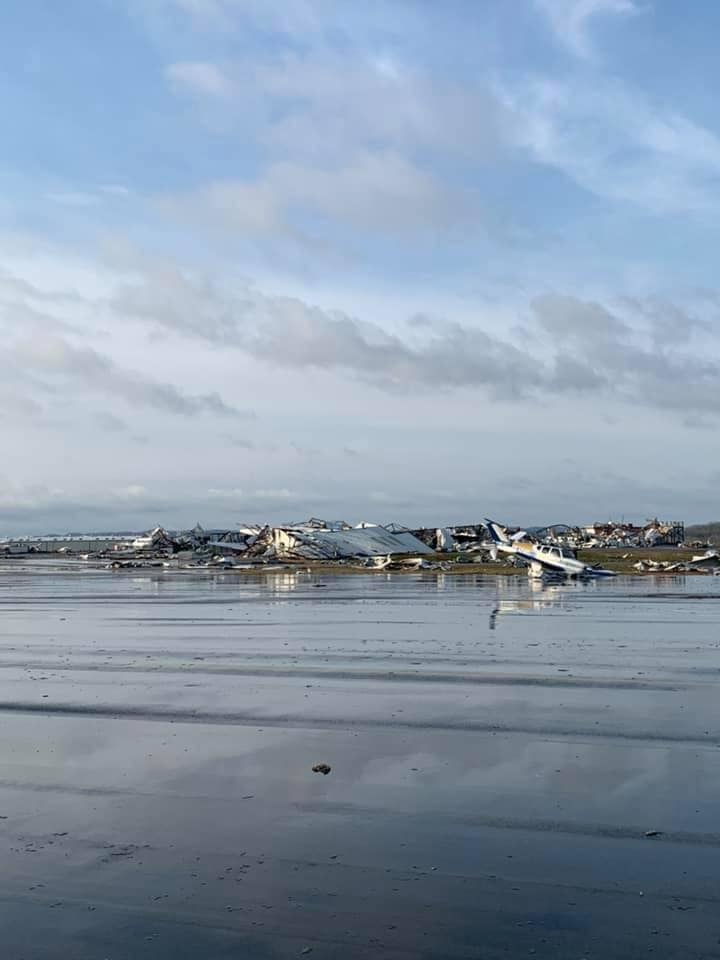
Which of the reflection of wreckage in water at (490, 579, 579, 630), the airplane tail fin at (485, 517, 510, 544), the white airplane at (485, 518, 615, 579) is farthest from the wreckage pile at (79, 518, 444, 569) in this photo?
the reflection of wreckage in water at (490, 579, 579, 630)

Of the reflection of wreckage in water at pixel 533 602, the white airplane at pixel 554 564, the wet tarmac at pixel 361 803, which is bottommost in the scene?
the reflection of wreckage in water at pixel 533 602

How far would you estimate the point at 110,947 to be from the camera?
19.4 feet

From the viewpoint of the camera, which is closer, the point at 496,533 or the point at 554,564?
the point at 554,564

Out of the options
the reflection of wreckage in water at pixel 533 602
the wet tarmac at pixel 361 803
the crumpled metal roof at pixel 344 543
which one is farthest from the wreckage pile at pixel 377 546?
the wet tarmac at pixel 361 803

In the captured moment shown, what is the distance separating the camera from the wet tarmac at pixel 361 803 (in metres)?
6.14

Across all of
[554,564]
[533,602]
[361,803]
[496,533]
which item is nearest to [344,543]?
[496,533]

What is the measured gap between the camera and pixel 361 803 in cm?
886

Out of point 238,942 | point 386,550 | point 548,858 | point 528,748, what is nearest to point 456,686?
point 528,748

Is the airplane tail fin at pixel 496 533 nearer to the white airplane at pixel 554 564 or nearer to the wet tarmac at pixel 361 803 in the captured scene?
the white airplane at pixel 554 564

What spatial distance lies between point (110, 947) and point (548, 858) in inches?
126

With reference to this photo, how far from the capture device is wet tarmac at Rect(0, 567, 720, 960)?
6.14 meters

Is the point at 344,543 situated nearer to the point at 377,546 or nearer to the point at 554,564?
the point at 377,546

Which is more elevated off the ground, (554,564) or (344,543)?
(344,543)

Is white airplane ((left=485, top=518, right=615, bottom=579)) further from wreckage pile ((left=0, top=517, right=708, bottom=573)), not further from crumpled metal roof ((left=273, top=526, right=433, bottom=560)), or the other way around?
crumpled metal roof ((left=273, top=526, right=433, bottom=560))
